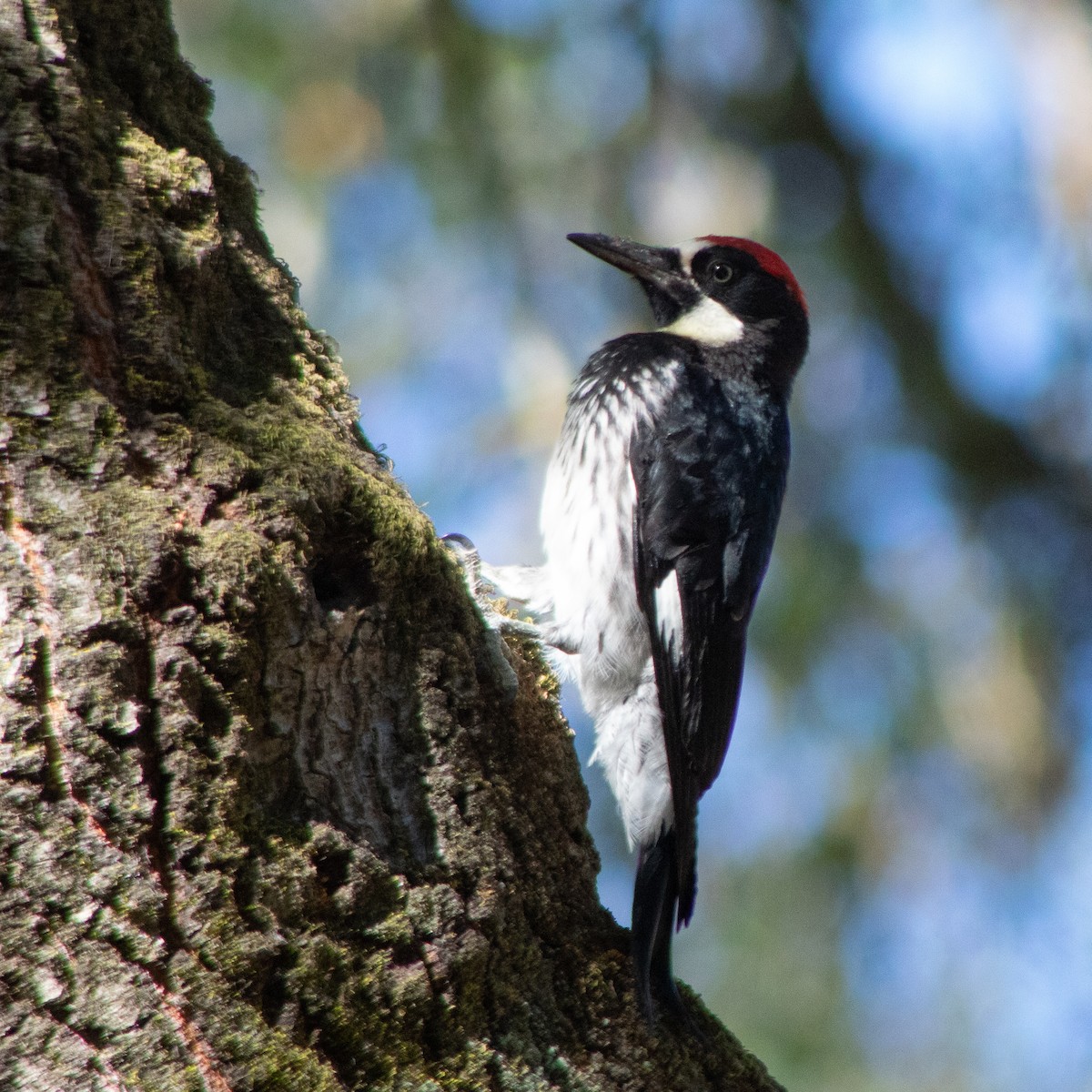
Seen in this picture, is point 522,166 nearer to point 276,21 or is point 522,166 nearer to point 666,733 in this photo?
point 276,21

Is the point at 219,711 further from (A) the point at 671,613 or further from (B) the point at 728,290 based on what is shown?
(B) the point at 728,290

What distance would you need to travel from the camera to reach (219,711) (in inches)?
77.9

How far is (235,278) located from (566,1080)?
65.5 inches

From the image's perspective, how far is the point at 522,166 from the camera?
6.95 metres

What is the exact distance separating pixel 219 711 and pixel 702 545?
207 cm

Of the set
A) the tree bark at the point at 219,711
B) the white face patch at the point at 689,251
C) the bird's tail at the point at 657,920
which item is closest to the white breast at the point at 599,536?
the bird's tail at the point at 657,920

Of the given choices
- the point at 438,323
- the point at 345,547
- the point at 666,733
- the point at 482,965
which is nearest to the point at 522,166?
the point at 438,323

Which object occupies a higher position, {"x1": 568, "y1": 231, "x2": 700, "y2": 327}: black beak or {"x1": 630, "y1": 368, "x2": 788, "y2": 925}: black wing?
{"x1": 568, "y1": 231, "x2": 700, "y2": 327}: black beak

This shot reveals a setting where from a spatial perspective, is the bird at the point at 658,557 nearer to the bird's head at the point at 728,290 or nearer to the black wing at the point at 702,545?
the black wing at the point at 702,545

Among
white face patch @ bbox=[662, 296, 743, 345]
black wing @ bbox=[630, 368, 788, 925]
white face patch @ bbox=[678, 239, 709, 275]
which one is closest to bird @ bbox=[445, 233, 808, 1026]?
black wing @ bbox=[630, 368, 788, 925]

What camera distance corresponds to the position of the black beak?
4.59 meters

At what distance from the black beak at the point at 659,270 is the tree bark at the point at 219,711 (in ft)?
7.10

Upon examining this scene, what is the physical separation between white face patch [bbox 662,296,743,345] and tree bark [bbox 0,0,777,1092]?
2.26 metres

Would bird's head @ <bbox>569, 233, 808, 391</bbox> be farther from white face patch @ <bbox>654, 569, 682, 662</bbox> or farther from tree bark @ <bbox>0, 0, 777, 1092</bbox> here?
tree bark @ <bbox>0, 0, 777, 1092</bbox>
